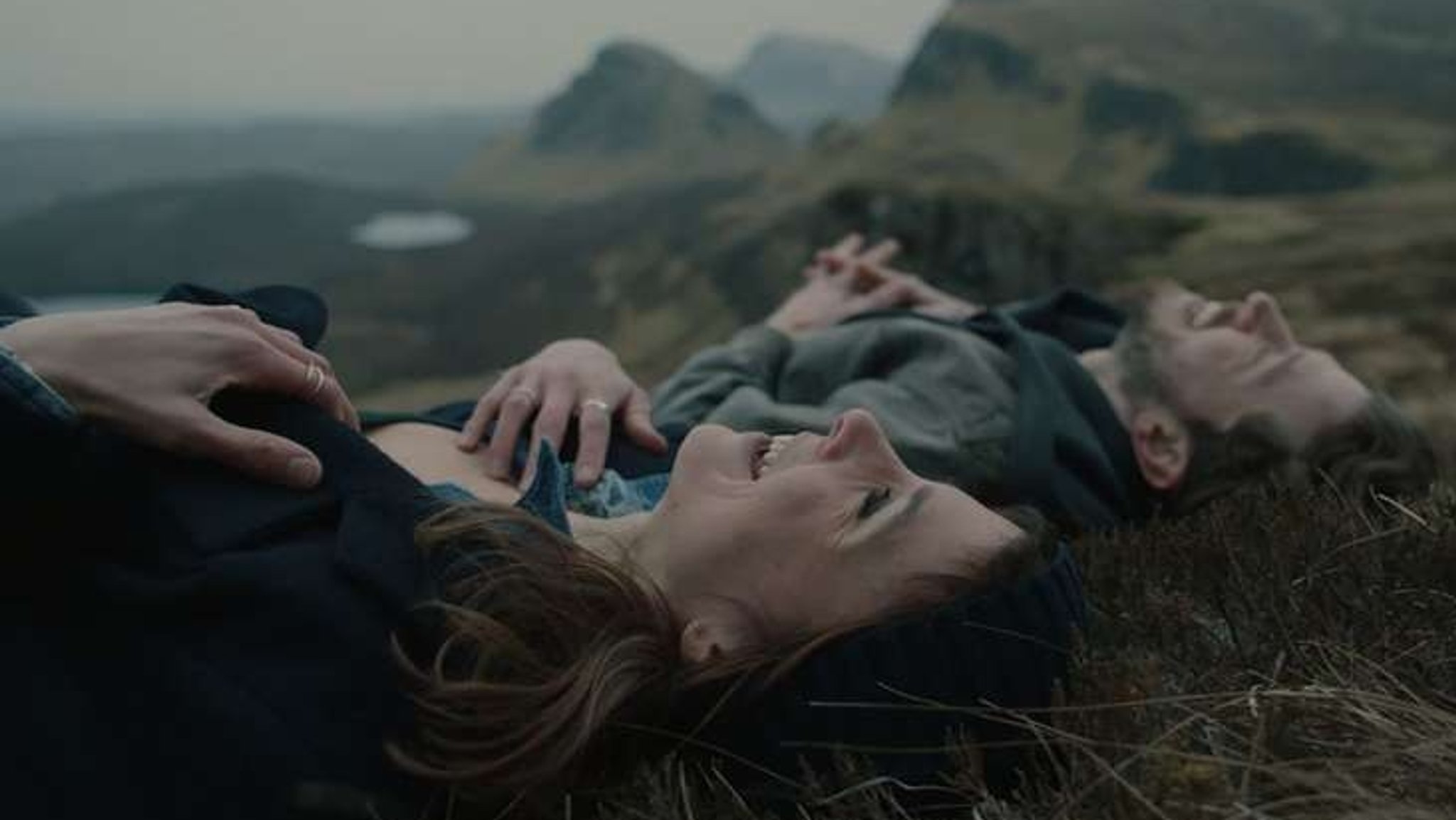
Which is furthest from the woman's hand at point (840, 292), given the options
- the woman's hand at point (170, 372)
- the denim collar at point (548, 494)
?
the woman's hand at point (170, 372)

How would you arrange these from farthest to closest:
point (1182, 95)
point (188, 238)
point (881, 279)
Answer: point (188, 238) → point (1182, 95) → point (881, 279)

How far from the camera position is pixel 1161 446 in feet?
13.8

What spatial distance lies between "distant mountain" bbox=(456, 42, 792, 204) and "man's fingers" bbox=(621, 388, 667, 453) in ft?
423

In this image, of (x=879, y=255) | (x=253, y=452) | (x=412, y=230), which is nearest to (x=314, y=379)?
A: (x=253, y=452)

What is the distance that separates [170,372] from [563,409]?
4.30 ft

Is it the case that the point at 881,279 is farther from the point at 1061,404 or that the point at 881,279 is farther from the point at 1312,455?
the point at 1312,455

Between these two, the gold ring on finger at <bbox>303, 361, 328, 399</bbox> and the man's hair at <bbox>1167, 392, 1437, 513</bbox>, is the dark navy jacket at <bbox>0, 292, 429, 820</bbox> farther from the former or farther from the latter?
the man's hair at <bbox>1167, 392, 1437, 513</bbox>

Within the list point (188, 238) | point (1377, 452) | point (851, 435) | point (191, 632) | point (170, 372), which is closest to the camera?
point (191, 632)

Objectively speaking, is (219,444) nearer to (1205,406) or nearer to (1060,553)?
(1060,553)

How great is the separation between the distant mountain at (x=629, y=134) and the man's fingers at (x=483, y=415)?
128784 millimetres

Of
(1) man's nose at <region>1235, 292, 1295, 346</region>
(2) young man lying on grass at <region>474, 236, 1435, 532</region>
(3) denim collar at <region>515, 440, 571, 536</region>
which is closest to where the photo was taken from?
(3) denim collar at <region>515, 440, 571, 536</region>

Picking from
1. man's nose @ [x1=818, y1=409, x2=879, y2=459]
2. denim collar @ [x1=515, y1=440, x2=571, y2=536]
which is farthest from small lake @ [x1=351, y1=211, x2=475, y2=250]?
man's nose @ [x1=818, y1=409, x2=879, y2=459]

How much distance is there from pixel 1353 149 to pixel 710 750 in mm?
56896

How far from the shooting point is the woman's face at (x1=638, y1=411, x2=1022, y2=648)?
2252 millimetres
